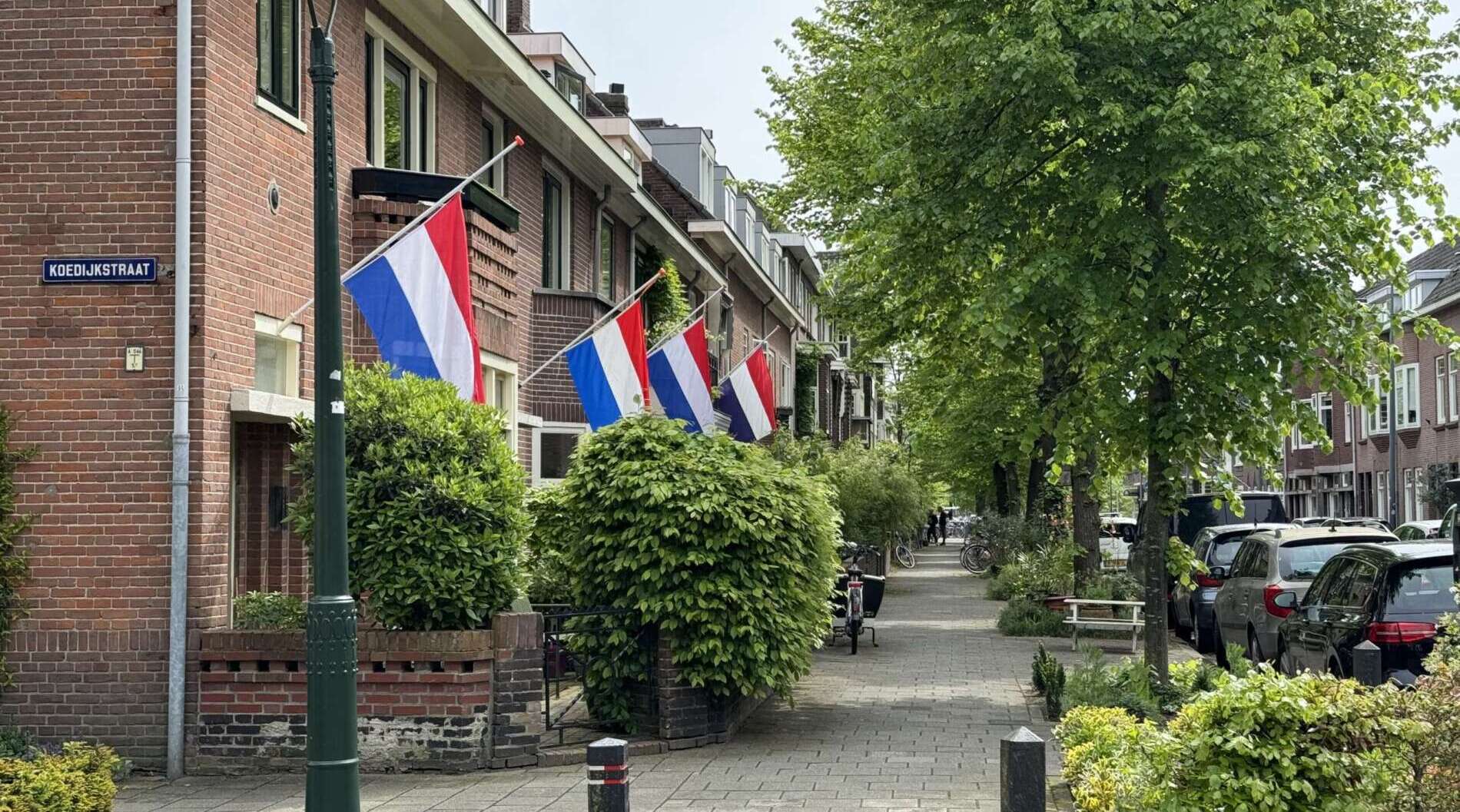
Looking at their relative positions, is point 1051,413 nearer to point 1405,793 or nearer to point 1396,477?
point 1405,793

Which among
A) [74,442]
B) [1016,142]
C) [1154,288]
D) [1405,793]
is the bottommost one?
[1405,793]

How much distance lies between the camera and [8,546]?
12.0m

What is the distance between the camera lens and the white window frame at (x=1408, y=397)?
54506 millimetres

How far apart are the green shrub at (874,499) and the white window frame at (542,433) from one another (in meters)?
15.5

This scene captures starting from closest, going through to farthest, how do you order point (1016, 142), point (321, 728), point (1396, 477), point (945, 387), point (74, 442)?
point (321, 728)
point (74, 442)
point (1016, 142)
point (945, 387)
point (1396, 477)

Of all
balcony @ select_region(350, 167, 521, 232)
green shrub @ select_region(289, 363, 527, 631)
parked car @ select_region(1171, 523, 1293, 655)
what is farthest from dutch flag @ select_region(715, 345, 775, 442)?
green shrub @ select_region(289, 363, 527, 631)

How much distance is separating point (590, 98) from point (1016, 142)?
19.2 m

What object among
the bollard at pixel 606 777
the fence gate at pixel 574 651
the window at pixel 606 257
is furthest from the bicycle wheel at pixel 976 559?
the bollard at pixel 606 777

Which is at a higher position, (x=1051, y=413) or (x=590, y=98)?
(x=590, y=98)

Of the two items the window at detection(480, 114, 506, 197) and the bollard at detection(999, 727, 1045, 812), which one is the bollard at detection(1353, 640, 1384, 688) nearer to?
the bollard at detection(999, 727, 1045, 812)

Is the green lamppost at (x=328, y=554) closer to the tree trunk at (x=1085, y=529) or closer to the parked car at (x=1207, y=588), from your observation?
the parked car at (x=1207, y=588)

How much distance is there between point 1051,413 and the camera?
50.1 ft

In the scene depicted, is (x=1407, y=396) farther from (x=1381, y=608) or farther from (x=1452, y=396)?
(x=1381, y=608)

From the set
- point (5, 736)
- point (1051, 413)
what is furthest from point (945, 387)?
point (5, 736)
